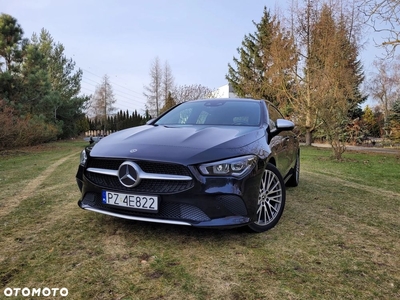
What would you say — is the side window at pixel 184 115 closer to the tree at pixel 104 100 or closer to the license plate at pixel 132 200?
the license plate at pixel 132 200

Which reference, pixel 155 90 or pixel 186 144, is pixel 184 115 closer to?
pixel 186 144

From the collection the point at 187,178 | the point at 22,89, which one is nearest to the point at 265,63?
the point at 22,89

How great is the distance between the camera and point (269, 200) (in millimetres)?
2787

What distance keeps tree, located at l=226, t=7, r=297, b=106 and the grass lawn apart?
595 inches

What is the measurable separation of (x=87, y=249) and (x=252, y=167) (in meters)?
1.42

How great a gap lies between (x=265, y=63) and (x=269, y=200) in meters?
20.0

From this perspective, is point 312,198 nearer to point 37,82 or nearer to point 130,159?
point 130,159

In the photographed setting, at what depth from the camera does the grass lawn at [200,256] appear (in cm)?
172

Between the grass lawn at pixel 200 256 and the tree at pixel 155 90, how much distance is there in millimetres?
36460

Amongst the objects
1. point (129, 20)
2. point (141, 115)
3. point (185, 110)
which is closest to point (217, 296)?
point (185, 110)

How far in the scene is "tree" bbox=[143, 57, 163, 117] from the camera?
1538 inches

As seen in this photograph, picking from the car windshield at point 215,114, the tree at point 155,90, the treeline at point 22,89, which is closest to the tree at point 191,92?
the tree at point 155,90

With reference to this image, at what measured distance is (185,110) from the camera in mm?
3768

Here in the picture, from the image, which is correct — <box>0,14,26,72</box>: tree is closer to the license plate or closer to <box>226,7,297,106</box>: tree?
<box>226,7,297,106</box>: tree
